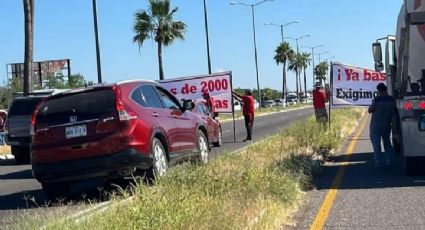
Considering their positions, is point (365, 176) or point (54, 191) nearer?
point (54, 191)

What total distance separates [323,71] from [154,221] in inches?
5256

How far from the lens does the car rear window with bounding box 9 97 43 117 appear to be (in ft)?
66.2

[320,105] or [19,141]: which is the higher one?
[320,105]

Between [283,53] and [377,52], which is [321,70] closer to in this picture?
[283,53]

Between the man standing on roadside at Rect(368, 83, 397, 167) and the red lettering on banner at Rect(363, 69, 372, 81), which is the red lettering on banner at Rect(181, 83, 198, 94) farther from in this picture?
the man standing on roadside at Rect(368, 83, 397, 167)

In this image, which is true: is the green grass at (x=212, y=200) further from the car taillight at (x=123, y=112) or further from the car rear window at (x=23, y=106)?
the car rear window at (x=23, y=106)

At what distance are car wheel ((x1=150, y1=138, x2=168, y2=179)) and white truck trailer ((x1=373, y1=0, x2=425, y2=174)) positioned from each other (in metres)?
3.96

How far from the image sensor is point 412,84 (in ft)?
40.3

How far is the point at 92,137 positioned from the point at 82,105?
1.97 ft

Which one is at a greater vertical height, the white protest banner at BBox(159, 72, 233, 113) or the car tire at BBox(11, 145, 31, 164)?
the white protest banner at BBox(159, 72, 233, 113)

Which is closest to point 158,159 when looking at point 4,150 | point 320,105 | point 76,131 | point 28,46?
point 76,131

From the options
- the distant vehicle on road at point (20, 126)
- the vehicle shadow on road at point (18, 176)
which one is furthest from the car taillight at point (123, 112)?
the distant vehicle on road at point (20, 126)

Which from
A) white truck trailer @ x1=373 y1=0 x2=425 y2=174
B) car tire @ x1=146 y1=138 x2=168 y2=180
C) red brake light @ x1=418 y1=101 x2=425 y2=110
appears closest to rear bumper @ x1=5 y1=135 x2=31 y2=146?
car tire @ x1=146 y1=138 x2=168 y2=180

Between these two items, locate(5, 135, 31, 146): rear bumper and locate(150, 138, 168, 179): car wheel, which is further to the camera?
locate(5, 135, 31, 146): rear bumper
